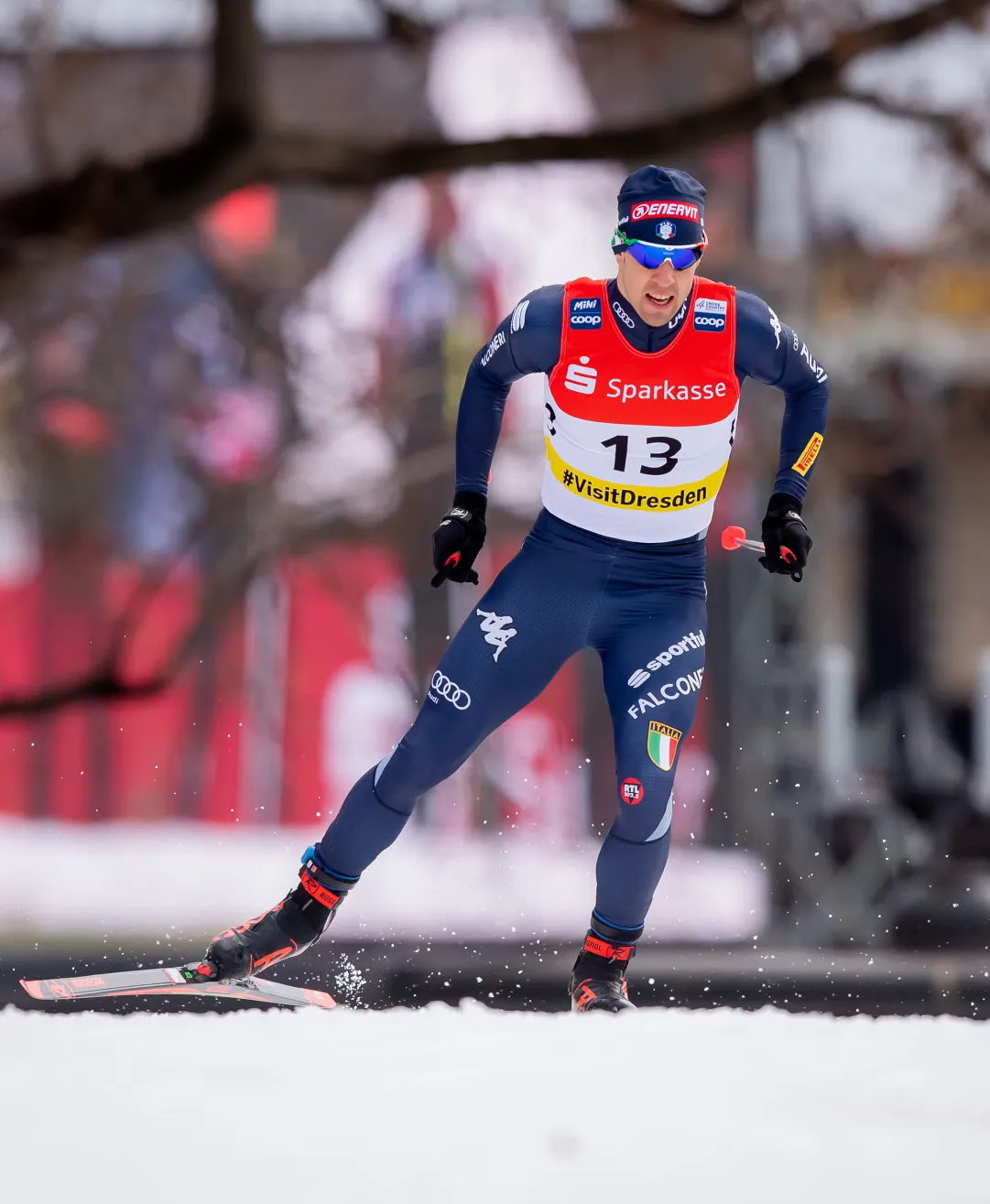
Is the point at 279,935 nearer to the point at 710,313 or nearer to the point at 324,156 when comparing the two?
the point at 710,313

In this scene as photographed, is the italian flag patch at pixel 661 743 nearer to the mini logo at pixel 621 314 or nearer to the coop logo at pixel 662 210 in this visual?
the mini logo at pixel 621 314

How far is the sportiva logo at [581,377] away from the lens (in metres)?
4.34

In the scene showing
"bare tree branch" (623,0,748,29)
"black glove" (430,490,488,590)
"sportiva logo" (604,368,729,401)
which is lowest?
"black glove" (430,490,488,590)

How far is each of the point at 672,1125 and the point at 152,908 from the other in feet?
32.5

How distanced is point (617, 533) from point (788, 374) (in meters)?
0.68

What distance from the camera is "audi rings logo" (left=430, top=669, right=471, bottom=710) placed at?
4441 mm

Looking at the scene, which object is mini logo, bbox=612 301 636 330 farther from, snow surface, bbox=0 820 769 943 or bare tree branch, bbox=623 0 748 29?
snow surface, bbox=0 820 769 943

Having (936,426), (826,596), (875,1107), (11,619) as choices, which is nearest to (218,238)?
(11,619)

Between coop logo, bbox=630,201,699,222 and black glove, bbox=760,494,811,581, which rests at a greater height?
coop logo, bbox=630,201,699,222

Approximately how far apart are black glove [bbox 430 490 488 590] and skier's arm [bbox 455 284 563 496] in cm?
9

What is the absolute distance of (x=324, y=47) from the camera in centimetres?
1294

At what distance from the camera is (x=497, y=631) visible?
4453 mm

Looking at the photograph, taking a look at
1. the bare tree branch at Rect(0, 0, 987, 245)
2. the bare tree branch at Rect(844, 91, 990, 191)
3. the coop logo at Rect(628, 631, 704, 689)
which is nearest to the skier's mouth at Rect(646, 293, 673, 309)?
the coop logo at Rect(628, 631, 704, 689)

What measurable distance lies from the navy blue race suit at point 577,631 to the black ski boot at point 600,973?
8.4 inches
